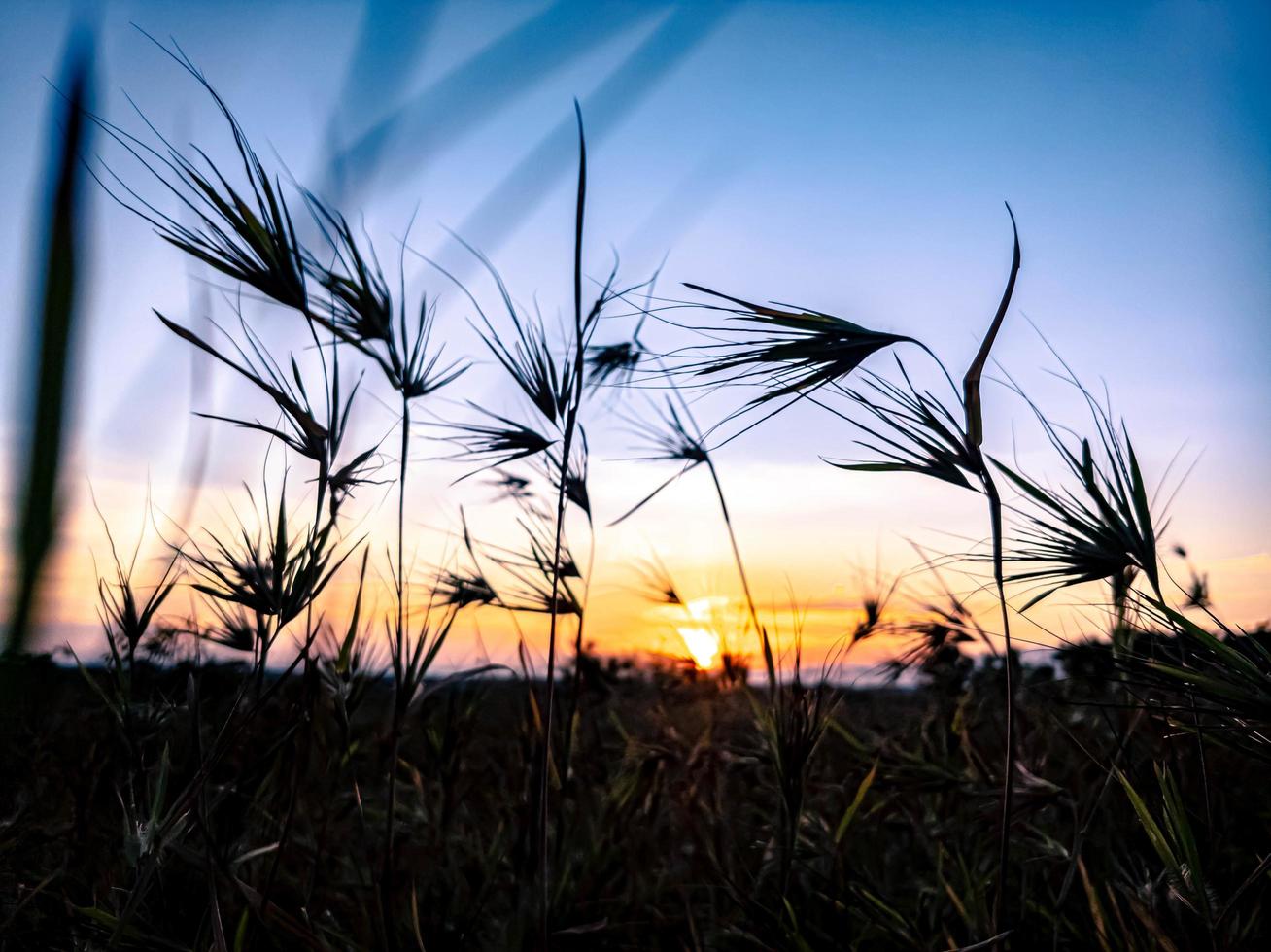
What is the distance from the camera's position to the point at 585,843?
141 inches

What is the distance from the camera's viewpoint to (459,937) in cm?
256

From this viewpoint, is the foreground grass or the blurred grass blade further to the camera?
the foreground grass

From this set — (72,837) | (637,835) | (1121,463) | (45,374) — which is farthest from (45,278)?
(637,835)

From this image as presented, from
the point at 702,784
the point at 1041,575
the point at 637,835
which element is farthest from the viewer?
the point at 702,784

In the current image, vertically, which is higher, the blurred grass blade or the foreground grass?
the blurred grass blade

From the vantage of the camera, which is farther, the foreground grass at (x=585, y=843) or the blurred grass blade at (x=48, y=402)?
the foreground grass at (x=585, y=843)

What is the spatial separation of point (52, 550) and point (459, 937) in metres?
2.67

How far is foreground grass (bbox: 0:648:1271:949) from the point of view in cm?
211

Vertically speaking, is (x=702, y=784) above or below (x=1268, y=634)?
below

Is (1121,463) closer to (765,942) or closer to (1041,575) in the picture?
(1041,575)

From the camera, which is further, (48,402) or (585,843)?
(585,843)

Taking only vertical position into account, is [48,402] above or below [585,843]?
above

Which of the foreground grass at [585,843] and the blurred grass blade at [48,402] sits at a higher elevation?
the blurred grass blade at [48,402]

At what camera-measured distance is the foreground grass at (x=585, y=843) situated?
2105 mm
